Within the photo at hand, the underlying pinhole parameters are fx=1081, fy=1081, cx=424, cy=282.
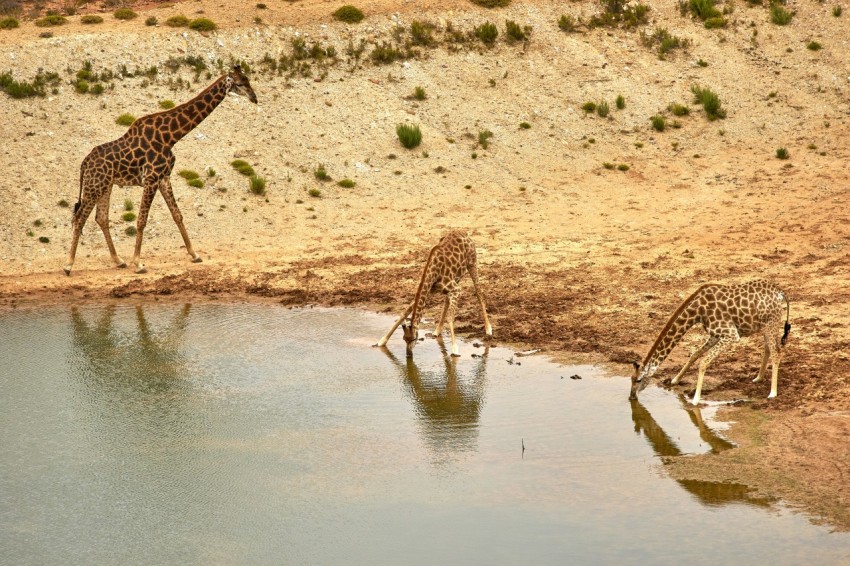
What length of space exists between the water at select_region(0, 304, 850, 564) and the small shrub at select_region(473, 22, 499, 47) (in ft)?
65.4

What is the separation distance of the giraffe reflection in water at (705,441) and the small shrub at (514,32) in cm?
2411

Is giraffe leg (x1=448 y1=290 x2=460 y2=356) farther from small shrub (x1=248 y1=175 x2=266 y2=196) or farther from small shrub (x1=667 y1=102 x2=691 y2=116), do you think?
small shrub (x1=667 y1=102 x2=691 y2=116)

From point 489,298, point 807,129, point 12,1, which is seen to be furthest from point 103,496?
point 12,1

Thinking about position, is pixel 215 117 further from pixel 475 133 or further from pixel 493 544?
pixel 493 544

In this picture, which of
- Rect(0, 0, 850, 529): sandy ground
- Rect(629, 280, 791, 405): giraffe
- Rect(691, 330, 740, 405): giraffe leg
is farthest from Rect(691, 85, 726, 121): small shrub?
Rect(691, 330, 740, 405): giraffe leg

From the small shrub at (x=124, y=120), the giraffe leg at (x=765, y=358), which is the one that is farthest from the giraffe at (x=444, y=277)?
the small shrub at (x=124, y=120)

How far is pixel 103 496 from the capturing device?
1469 cm

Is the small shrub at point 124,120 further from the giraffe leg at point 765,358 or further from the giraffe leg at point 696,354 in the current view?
the giraffe leg at point 765,358

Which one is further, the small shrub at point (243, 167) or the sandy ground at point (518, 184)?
the small shrub at point (243, 167)

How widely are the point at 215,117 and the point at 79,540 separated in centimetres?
2216

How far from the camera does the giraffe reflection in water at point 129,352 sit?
63.5 ft

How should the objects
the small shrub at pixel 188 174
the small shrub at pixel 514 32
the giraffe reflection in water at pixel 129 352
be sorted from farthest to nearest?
the small shrub at pixel 514 32
the small shrub at pixel 188 174
the giraffe reflection in water at pixel 129 352

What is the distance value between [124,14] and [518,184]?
53.1 ft

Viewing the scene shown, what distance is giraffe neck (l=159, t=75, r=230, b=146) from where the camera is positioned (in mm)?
26609
